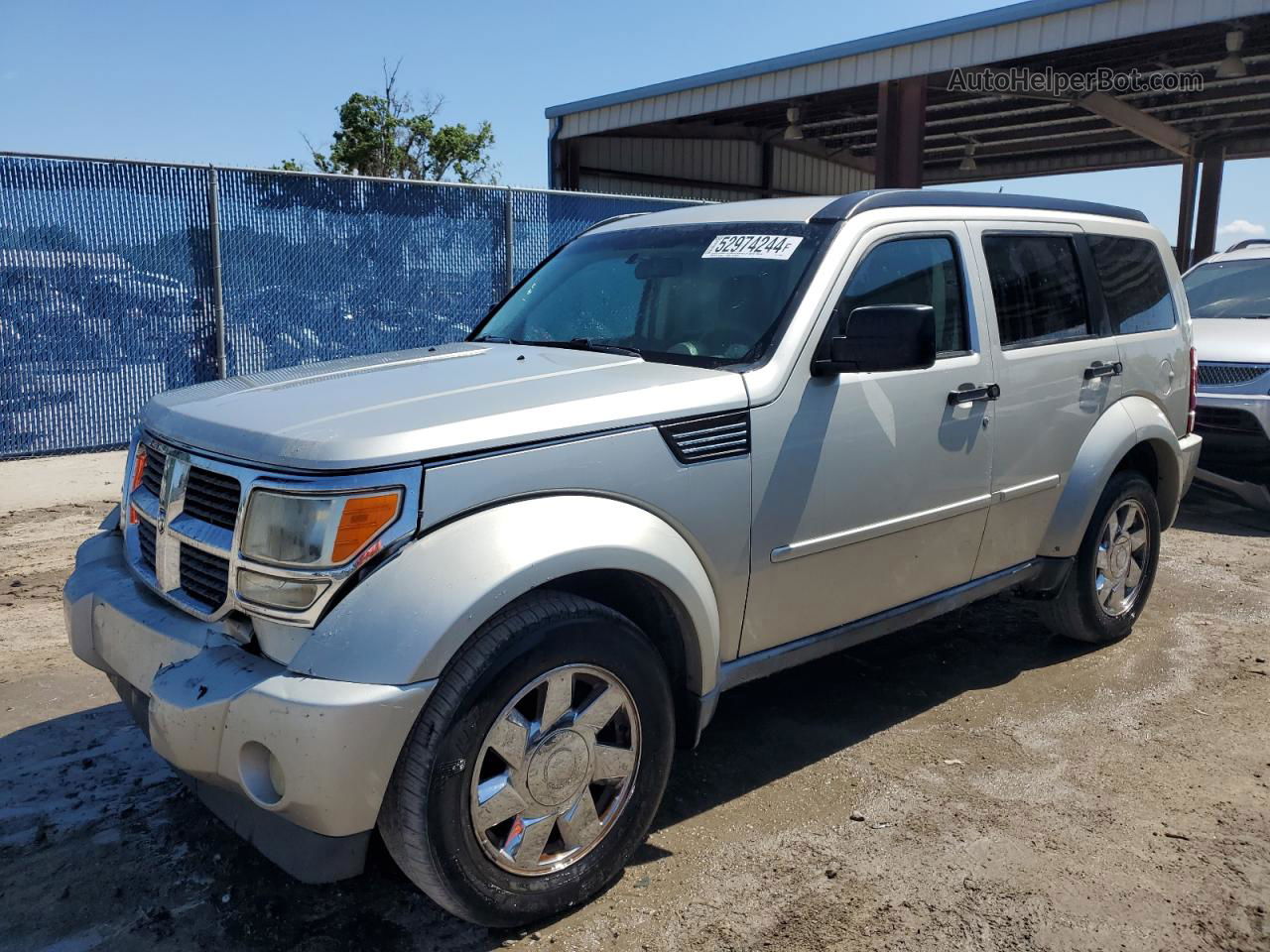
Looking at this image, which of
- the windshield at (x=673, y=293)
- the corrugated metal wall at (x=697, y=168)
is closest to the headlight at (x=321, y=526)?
the windshield at (x=673, y=293)

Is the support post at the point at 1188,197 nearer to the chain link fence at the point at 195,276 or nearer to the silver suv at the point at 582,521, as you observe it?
the chain link fence at the point at 195,276

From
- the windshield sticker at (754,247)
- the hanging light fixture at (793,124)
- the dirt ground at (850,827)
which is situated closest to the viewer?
the dirt ground at (850,827)

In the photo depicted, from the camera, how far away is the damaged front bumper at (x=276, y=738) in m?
2.29

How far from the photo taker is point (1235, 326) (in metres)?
8.04

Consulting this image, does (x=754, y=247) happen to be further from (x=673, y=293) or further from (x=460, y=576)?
(x=460, y=576)

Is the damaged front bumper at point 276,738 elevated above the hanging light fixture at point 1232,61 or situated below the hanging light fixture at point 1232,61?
below

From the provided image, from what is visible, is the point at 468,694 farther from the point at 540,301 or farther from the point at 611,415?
the point at 540,301

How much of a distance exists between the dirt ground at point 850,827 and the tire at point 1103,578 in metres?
0.16

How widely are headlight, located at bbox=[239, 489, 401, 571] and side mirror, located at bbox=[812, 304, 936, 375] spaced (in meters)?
1.55

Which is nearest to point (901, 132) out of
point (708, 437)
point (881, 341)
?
point (881, 341)

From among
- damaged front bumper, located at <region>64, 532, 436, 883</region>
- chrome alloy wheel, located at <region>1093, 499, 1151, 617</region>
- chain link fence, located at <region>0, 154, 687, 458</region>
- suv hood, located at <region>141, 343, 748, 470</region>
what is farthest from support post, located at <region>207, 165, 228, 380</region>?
chrome alloy wheel, located at <region>1093, 499, 1151, 617</region>

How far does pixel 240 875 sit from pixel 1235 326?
26.5ft

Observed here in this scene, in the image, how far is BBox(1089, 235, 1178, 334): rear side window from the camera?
4.72 meters

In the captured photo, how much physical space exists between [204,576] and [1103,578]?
13.0 ft
